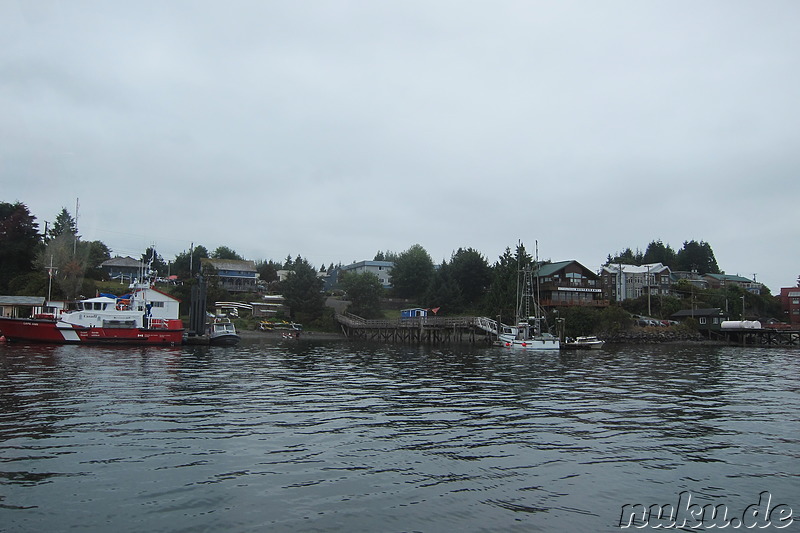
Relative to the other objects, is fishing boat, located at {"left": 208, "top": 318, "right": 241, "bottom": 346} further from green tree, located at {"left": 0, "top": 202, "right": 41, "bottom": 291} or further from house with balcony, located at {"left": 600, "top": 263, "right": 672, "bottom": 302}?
house with balcony, located at {"left": 600, "top": 263, "right": 672, "bottom": 302}

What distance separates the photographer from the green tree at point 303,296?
90500 millimetres

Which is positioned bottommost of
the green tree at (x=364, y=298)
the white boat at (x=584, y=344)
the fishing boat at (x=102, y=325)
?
the white boat at (x=584, y=344)

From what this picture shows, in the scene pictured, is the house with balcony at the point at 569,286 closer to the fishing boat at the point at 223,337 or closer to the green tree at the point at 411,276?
the green tree at the point at 411,276

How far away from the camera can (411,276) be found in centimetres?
11181

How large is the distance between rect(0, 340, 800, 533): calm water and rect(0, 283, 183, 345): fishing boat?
28239mm

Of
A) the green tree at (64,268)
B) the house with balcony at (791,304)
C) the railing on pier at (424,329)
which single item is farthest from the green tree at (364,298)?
the house with balcony at (791,304)

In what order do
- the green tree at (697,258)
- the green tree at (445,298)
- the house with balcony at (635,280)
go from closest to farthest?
the green tree at (445,298), the house with balcony at (635,280), the green tree at (697,258)

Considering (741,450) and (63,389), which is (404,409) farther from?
(63,389)

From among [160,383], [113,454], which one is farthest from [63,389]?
[113,454]

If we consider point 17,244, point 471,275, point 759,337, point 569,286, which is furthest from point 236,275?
point 759,337

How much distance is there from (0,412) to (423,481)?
529 inches

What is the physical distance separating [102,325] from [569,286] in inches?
2548

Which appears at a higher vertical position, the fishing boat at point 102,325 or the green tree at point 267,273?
the green tree at point 267,273

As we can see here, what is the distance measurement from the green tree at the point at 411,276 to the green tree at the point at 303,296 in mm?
24810
